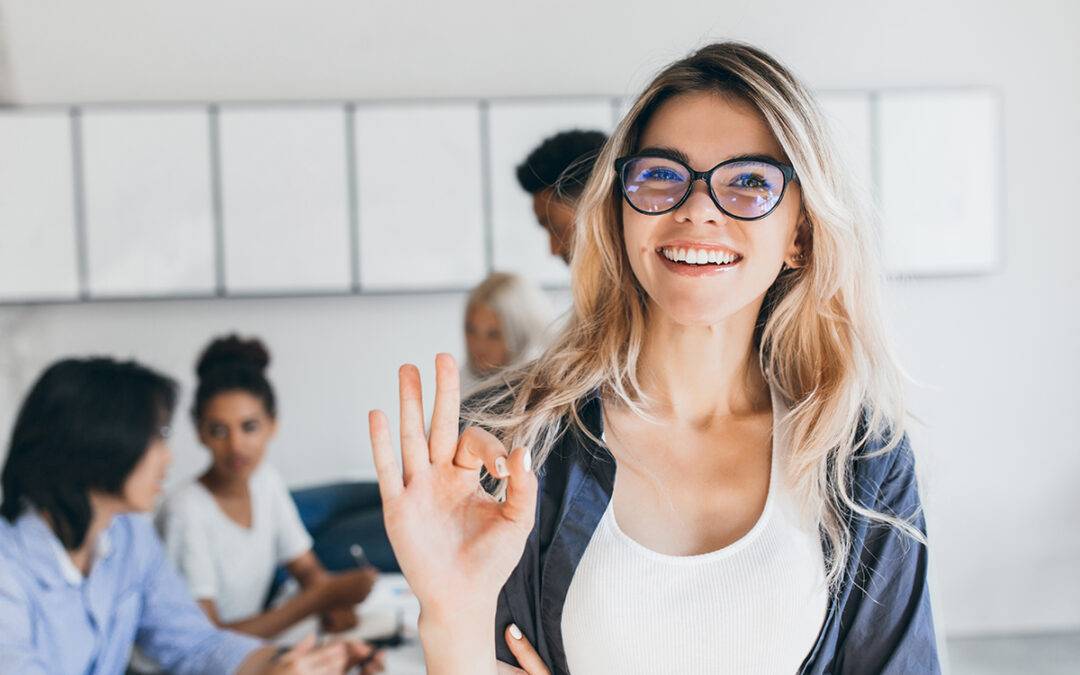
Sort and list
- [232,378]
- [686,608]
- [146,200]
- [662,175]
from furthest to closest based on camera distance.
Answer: [146,200] < [232,378] < [662,175] < [686,608]

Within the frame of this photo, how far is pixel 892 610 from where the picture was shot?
1.37 m

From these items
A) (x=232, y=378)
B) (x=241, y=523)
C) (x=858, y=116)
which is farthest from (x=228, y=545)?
(x=858, y=116)

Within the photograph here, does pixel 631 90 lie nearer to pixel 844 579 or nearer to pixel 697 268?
pixel 697 268

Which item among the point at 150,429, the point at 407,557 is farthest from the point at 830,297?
the point at 150,429

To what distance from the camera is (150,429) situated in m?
2.42

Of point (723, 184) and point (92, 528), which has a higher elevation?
point (723, 184)

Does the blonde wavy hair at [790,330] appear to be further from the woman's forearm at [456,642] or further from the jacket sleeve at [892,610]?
the woman's forearm at [456,642]

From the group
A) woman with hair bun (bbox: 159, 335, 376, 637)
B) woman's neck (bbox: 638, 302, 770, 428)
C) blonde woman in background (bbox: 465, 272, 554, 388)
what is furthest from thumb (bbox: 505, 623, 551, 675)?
blonde woman in background (bbox: 465, 272, 554, 388)

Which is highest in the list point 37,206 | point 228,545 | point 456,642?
point 37,206

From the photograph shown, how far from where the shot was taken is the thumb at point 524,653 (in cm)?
132

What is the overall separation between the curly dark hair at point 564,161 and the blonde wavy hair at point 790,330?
854mm

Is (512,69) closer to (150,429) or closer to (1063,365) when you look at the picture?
(150,429)

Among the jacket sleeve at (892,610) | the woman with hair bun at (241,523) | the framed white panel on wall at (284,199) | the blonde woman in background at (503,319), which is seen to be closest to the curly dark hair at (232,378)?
the woman with hair bun at (241,523)

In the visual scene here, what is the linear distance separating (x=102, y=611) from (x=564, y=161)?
157 cm
